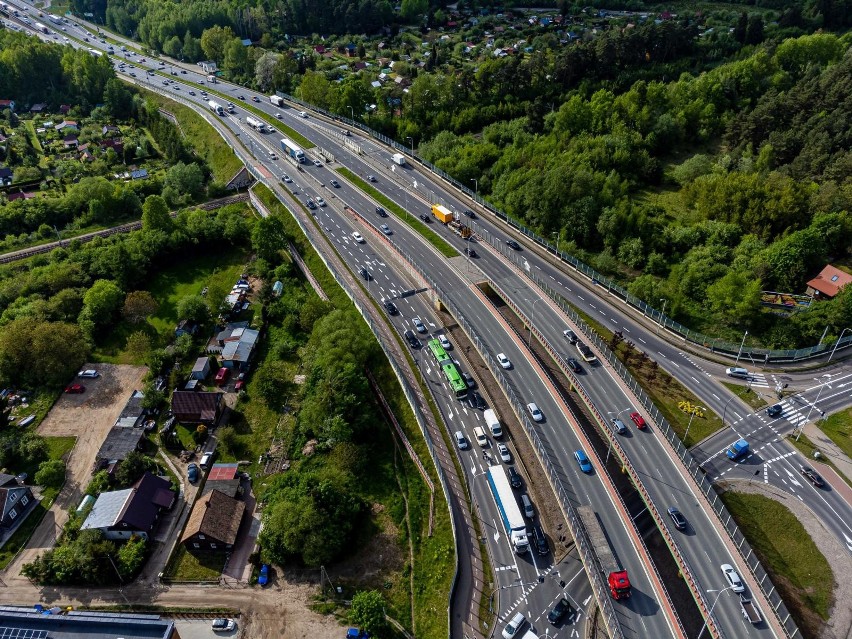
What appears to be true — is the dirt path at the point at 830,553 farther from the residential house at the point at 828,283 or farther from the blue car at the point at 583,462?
the residential house at the point at 828,283

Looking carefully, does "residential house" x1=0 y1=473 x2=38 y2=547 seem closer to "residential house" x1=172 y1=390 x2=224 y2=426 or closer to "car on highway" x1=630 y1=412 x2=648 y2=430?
"residential house" x1=172 y1=390 x2=224 y2=426

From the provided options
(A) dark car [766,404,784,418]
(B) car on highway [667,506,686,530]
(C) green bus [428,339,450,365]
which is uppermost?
(C) green bus [428,339,450,365]

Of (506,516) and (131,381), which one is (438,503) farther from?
(131,381)

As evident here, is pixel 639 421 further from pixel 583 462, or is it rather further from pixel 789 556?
pixel 789 556

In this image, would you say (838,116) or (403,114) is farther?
(403,114)

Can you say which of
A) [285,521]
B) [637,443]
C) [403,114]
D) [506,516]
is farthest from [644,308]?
[403,114]

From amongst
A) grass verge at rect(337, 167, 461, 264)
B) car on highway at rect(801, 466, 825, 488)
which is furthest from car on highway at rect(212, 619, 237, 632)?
car on highway at rect(801, 466, 825, 488)
